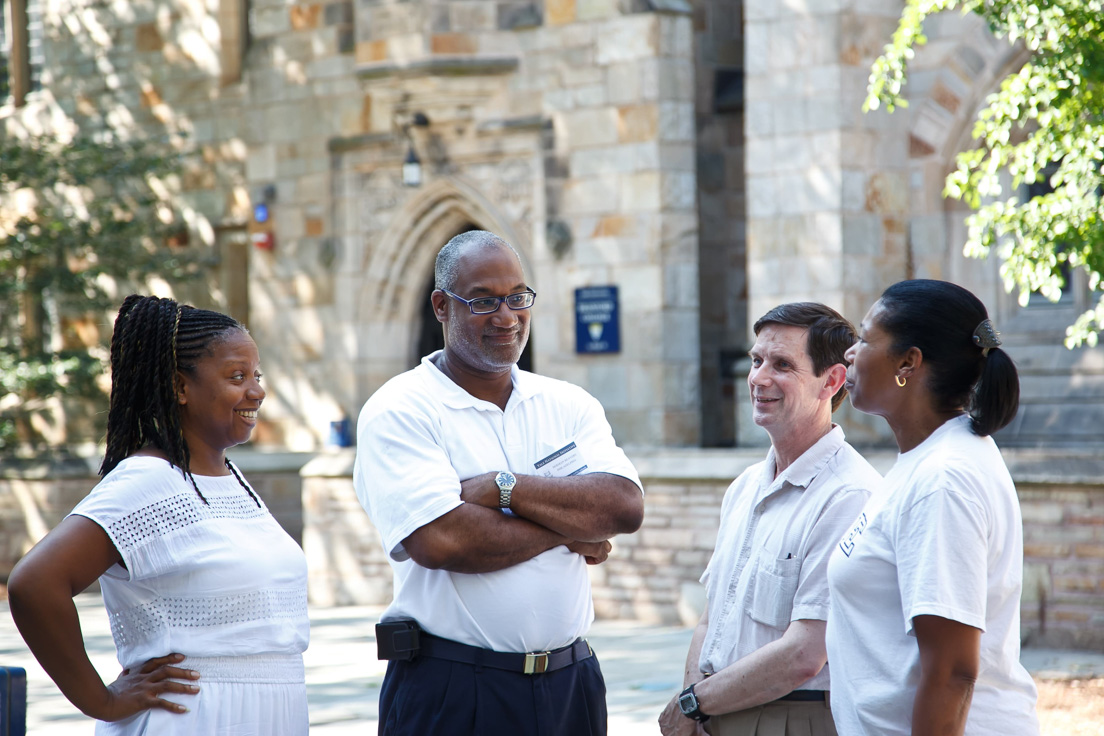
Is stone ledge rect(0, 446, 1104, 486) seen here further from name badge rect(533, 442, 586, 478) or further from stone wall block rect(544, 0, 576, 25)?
stone wall block rect(544, 0, 576, 25)

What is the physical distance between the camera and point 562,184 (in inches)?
481

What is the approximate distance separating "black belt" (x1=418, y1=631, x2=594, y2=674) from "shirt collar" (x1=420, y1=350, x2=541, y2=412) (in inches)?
22.9

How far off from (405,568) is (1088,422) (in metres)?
7.84

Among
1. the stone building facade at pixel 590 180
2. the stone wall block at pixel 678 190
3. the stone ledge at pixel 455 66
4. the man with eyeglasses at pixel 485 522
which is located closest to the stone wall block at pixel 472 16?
the stone building facade at pixel 590 180

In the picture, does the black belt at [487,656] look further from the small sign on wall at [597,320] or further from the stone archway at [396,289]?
the stone archway at [396,289]

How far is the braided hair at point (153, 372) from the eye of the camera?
9.82ft

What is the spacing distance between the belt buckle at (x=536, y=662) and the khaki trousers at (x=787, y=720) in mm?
483

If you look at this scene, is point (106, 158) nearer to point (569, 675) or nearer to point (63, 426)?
point (63, 426)

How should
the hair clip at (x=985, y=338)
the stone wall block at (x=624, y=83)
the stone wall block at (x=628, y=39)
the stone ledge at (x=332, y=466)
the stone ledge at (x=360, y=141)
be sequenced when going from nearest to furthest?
the hair clip at (x=985, y=338)
the stone ledge at (x=332, y=466)
the stone wall block at (x=628, y=39)
the stone wall block at (x=624, y=83)
the stone ledge at (x=360, y=141)

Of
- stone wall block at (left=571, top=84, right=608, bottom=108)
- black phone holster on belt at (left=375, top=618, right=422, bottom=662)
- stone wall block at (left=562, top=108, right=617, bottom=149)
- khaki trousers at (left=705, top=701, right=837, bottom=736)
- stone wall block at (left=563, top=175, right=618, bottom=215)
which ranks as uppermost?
stone wall block at (left=571, top=84, right=608, bottom=108)

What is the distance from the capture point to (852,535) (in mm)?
2764

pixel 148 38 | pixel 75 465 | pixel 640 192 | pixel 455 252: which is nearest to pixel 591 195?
pixel 640 192

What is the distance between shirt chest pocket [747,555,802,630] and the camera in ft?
10.6

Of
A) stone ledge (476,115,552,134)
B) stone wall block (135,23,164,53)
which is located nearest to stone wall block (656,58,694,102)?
stone ledge (476,115,552,134)
